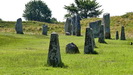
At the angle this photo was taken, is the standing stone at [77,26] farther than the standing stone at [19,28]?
No

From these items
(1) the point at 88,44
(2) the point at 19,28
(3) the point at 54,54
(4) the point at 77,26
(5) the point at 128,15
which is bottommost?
(3) the point at 54,54

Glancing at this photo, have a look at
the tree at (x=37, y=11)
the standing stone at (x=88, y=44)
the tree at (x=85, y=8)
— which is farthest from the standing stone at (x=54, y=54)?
the tree at (x=37, y=11)

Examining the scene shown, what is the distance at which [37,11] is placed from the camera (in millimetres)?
145625

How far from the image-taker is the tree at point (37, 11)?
144m

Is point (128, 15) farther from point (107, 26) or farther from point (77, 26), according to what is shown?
point (107, 26)

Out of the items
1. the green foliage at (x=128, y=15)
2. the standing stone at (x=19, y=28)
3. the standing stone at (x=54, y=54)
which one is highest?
the green foliage at (x=128, y=15)

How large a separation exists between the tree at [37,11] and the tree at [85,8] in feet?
84.2

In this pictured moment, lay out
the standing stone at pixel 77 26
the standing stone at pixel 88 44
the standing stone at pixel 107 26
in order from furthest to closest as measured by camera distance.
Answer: the standing stone at pixel 77 26, the standing stone at pixel 107 26, the standing stone at pixel 88 44

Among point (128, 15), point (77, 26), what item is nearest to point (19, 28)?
point (77, 26)

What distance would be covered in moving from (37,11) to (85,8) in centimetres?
3329

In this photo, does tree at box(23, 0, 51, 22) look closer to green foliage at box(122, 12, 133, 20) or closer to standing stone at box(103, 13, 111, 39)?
green foliage at box(122, 12, 133, 20)

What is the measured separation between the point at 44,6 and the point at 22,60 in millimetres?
126251

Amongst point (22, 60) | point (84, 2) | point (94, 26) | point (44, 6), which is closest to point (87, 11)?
point (84, 2)

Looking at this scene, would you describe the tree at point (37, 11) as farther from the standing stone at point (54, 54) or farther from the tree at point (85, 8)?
the standing stone at point (54, 54)
